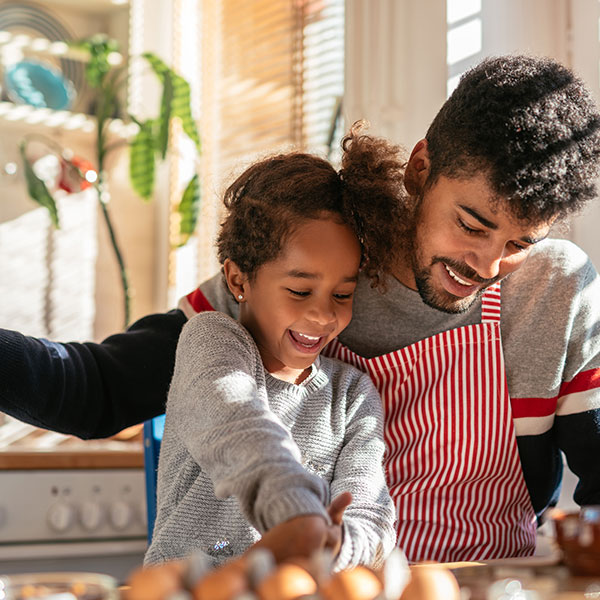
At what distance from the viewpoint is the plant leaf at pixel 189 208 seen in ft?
8.86

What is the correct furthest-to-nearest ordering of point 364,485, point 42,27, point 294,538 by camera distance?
point 42,27, point 364,485, point 294,538

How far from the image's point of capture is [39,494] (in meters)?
1.79

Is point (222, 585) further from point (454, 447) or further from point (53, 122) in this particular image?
point (53, 122)

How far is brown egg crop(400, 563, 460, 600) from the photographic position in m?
0.58

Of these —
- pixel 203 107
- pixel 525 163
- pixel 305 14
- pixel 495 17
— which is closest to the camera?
pixel 525 163

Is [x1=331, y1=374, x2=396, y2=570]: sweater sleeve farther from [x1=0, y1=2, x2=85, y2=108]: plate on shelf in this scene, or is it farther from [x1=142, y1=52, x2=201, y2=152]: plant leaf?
[x1=0, y1=2, x2=85, y2=108]: plate on shelf

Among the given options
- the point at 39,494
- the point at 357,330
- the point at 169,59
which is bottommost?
the point at 39,494

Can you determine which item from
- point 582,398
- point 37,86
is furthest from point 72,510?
point 37,86

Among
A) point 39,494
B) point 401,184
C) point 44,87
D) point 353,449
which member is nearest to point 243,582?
point 353,449

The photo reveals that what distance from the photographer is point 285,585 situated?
55cm

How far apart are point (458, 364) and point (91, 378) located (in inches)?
20.2

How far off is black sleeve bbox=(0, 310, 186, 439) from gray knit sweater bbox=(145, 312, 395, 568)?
0.56 feet

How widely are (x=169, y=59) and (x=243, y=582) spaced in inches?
110

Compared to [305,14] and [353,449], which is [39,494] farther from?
[305,14]
